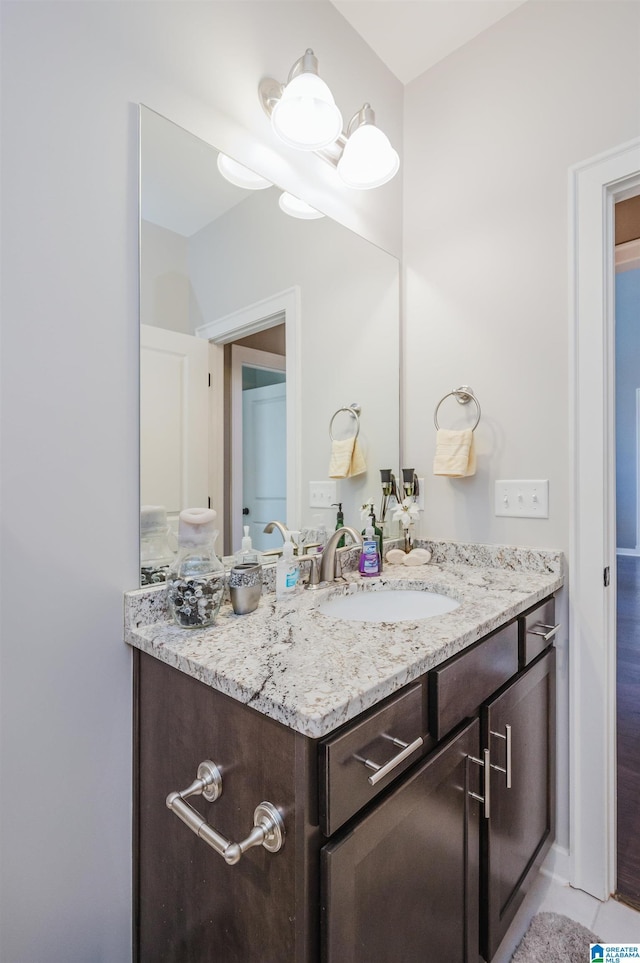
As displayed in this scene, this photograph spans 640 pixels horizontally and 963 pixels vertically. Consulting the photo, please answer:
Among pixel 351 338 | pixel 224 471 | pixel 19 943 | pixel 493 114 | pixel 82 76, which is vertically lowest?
pixel 19 943

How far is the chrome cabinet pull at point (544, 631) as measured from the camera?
4.06ft

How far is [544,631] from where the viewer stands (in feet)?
4.26

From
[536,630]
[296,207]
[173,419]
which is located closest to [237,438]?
[173,419]

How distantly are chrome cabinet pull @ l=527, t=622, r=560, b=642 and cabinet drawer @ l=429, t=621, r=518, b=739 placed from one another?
12cm

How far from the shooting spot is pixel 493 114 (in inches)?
63.1

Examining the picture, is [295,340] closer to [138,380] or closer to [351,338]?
[351,338]

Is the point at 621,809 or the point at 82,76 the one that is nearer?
the point at 82,76

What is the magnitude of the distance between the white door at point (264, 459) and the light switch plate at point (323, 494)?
13 centimetres

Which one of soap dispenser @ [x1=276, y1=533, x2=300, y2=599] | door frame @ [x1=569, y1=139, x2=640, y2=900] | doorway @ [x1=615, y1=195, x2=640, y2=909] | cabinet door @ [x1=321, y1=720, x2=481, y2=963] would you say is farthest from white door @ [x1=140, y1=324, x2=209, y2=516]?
doorway @ [x1=615, y1=195, x2=640, y2=909]

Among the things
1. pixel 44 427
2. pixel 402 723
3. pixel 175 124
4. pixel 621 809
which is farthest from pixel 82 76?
pixel 621 809

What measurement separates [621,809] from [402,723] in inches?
56.9

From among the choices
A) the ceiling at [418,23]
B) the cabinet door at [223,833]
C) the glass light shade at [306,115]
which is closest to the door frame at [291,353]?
the glass light shade at [306,115]
